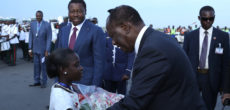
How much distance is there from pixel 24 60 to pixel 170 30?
2083 centimetres

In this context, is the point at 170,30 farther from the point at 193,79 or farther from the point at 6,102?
the point at 193,79

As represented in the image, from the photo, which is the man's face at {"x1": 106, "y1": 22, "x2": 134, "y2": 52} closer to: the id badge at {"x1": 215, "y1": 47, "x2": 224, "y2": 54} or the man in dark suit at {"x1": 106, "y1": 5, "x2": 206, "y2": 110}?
the man in dark suit at {"x1": 106, "y1": 5, "x2": 206, "y2": 110}

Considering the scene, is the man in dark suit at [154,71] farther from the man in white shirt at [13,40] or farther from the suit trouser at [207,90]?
the man in white shirt at [13,40]

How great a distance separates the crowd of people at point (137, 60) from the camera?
1.57 meters

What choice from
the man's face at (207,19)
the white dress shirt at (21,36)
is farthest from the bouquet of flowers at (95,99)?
the white dress shirt at (21,36)

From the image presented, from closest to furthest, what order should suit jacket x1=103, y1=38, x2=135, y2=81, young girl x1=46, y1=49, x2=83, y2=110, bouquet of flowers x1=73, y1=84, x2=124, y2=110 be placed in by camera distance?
1. bouquet of flowers x1=73, y1=84, x2=124, y2=110
2. young girl x1=46, y1=49, x2=83, y2=110
3. suit jacket x1=103, y1=38, x2=135, y2=81

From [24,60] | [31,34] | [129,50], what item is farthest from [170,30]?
[129,50]

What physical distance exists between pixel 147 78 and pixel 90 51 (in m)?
1.70

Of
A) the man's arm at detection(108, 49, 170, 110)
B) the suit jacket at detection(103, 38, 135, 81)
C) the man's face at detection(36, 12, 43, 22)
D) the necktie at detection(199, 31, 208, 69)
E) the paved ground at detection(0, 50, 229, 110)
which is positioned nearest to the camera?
the man's arm at detection(108, 49, 170, 110)

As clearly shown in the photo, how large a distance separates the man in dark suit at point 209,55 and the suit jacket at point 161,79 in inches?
86.9

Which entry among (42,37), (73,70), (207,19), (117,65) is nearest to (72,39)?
(73,70)

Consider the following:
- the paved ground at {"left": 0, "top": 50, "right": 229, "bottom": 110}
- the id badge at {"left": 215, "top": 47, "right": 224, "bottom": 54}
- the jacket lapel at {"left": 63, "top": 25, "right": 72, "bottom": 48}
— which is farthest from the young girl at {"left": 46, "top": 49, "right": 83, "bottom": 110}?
the paved ground at {"left": 0, "top": 50, "right": 229, "bottom": 110}

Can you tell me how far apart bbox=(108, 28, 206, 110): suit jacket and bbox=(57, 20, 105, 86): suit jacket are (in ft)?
4.94

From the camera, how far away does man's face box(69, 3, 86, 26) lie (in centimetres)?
306
